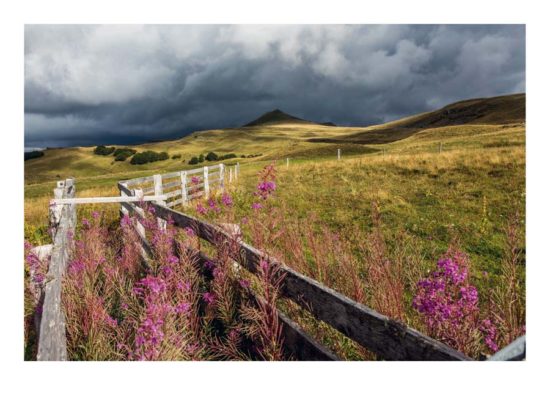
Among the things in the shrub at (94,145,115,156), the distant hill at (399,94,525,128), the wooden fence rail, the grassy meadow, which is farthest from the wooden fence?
the distant hill at (399,94,525,128)

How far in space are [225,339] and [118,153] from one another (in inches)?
2678

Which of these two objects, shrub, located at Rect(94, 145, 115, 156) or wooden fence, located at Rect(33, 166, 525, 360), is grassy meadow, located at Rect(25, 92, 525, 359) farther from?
shrub, located at Rect(94, 145, 115, 156)

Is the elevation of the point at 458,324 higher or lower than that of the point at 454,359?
lower

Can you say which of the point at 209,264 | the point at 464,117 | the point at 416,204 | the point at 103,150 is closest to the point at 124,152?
the point at 103,150

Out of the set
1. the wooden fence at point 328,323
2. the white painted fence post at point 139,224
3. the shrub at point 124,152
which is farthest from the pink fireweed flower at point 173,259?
the shrub at point 124,152

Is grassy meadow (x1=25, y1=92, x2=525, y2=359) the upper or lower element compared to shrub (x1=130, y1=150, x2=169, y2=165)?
lower

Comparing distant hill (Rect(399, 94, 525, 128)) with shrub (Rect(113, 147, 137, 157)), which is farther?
distant hill (Rect(399, 94, 525, 128))

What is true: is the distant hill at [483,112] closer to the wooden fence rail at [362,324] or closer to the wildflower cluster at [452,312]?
the wildflower cluster at [452,312]

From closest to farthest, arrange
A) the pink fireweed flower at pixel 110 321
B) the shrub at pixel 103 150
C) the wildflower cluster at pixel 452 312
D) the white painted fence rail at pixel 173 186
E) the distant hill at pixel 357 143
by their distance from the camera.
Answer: the wildflower cluster at pixel 452 312 → the pink fireweed flower at pixel 110 321 → the white painted fence rail at pixel 173 186 → the distant hill at pixel 357 143 → the shrub at pixel 103 150

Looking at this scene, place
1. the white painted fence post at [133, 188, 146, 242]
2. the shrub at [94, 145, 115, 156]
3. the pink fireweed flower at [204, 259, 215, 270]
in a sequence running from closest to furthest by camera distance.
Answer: the pink fireweed flower at [204, 259, 215, 270]
the white painted fence post at [133, 188, 146, 242]
the shrub at [94, 145, 115, 156]
